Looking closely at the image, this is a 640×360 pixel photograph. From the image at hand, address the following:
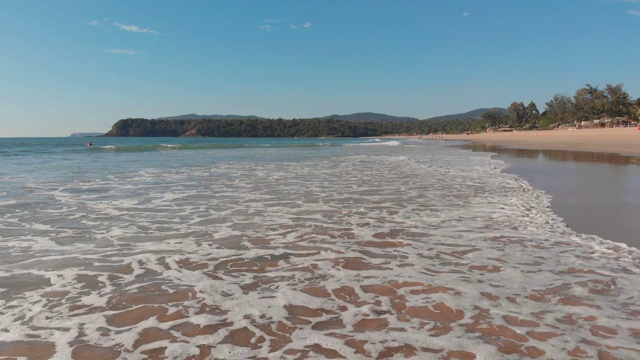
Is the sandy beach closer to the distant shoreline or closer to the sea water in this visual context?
the distant shoreline

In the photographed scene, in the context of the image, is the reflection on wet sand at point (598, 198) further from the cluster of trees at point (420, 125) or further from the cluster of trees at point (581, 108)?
the cluster of trees at point (420, 125)

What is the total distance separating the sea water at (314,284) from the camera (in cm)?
295

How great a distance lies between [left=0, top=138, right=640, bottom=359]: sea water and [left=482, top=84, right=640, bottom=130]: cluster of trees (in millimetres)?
86577

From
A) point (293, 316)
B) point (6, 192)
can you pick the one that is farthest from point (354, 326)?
point (6, 192)

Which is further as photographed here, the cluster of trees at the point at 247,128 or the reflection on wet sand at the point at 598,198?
the cluster of trees at the point at 247,128

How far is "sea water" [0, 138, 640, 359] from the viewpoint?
2947mm

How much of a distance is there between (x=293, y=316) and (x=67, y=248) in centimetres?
378

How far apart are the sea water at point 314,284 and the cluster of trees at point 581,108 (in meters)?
86.6

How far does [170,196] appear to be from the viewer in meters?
9.73

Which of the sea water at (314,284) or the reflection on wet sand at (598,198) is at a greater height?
the reflection on wet sand at (598,198)

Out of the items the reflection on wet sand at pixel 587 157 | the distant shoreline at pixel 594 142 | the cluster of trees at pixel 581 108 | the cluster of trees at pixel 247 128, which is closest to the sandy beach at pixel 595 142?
the distant shoreline at pixel 594 142

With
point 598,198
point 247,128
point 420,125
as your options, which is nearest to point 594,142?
point 598,198

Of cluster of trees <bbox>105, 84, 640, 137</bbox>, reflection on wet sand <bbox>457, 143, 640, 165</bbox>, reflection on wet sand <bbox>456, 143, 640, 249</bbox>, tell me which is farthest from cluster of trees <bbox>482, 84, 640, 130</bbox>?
reflection on wet sand <bbox>456, 143, 640, 249</bbox>

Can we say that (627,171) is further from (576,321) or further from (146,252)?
(146,252)
